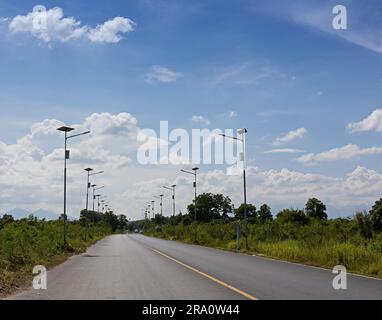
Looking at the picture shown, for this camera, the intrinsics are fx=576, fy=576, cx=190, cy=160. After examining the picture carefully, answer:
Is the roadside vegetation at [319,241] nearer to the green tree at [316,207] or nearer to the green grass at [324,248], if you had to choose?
the green grass at [324,248]

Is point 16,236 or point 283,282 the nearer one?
point 283,282

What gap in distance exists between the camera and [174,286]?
54.9ft

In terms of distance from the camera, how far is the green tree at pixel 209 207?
177750 millimetres

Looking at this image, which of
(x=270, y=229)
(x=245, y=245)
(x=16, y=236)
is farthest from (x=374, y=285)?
(x=270, y=229)

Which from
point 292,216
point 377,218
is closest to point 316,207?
point 292,216

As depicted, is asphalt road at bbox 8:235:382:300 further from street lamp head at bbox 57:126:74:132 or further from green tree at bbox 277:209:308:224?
green tree at bbox 277:209:308:224

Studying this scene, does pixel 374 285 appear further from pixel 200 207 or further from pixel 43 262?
pixel 200 207

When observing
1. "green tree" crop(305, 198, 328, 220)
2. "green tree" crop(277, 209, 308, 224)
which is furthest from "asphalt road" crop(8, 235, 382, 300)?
"green tree" crop(305, 198, 328, 220)

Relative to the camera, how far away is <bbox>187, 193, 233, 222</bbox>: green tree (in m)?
178

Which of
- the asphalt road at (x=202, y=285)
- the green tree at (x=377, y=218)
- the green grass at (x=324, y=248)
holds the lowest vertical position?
the asphalt road at (x=202, y=285)

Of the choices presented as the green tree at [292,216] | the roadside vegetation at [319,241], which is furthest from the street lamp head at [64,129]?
the green tree at [292,216]
